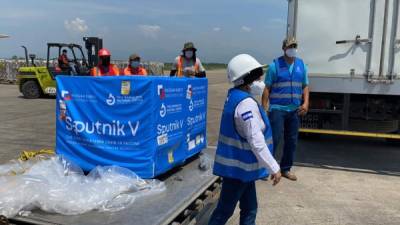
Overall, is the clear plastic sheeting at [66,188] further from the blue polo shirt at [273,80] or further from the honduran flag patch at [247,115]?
the blue polo shirt at [273,80]

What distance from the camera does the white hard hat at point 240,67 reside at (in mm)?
3441

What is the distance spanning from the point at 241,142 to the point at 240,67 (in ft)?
1.89

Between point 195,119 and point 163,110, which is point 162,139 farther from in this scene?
point 195,119

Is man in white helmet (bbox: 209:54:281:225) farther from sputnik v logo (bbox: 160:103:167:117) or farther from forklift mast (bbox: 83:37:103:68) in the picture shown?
forklift mast (bbox: 83:37:103:68)

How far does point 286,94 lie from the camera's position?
6207 millimetres

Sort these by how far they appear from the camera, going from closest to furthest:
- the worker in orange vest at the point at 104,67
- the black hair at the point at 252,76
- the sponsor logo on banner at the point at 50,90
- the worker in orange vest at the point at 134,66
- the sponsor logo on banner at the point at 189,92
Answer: the black hair at the point at 252,76 < the sponsor logo on banner at the point at 189,92 < the worker in orange vest at the point at 104,67 < the worker in orange vest at the point at 134,66 < the sponsor logo on banner at the point at 50,90

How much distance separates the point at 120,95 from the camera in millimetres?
4391

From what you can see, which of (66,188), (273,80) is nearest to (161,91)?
(66,188)

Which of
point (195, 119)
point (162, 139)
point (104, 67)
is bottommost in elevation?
point (162, 139)

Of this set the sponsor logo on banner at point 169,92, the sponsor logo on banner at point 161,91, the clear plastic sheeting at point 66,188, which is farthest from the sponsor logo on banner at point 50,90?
the sponsor logo on banner at point 161,91

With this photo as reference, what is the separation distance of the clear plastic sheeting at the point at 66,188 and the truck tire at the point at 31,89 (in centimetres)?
1475

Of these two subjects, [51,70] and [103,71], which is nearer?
[103,71]

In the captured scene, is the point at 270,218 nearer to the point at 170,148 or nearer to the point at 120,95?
the point at 170,148

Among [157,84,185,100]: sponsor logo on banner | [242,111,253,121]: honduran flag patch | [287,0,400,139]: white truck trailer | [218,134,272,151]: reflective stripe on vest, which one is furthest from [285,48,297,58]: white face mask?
[242,111,253,121]: honduran flag patch
